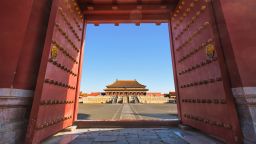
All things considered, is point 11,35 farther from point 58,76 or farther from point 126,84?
point 126,84

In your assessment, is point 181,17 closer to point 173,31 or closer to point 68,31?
point 173,31

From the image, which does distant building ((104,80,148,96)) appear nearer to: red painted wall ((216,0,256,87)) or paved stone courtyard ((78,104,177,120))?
paved stone courtyard ((78,104,177,120))

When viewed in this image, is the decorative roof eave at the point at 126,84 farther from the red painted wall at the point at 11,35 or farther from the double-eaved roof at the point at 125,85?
the red painted wall at the point at 11,35

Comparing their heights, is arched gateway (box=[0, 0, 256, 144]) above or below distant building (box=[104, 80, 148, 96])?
below

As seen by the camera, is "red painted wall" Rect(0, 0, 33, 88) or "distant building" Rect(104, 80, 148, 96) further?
"distant building" Rect(104, 80, 148, 96)

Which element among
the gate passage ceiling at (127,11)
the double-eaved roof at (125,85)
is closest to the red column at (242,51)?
the gate passage ceiling at (127,11)

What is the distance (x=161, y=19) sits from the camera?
4.56 m

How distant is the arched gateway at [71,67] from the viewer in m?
1.87

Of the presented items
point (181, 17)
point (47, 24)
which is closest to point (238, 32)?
point (181, 17)

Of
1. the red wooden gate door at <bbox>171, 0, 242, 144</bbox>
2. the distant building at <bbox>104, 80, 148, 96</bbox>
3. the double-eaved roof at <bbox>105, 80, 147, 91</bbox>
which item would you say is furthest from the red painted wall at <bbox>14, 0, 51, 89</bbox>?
the double-eaved roof at <bbox>105, 80, 147, 91</bbox>

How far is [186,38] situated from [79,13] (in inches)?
120

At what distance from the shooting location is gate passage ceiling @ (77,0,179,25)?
4258mm

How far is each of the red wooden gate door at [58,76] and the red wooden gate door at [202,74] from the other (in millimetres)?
2718

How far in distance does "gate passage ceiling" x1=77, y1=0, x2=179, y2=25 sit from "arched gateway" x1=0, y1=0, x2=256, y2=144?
101cm
